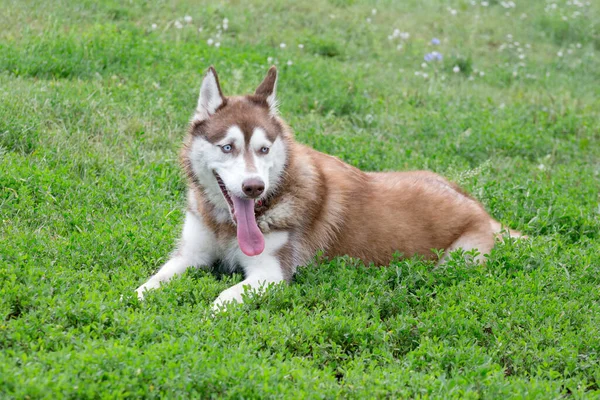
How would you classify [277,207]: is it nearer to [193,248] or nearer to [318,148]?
[193,248]

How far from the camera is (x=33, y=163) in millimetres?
6383

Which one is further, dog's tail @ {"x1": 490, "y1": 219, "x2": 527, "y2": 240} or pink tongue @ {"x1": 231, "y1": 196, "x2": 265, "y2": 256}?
dog's tail @ {"x1": 490, "y1": 219, "x2": 527, "y2": 240}

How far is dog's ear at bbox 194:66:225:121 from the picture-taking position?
5.23 m

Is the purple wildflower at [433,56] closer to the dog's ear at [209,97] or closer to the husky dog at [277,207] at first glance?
the husky dog at [277,207]

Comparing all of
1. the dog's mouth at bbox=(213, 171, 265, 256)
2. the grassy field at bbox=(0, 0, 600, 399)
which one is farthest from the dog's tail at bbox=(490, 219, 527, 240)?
the dog's mouth at bbox=(213, 171, 265, 256)

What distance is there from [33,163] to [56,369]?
317cm

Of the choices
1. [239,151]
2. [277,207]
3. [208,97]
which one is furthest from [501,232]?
[208,97]

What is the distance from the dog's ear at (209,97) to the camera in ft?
17.2

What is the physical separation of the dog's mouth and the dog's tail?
1960mm

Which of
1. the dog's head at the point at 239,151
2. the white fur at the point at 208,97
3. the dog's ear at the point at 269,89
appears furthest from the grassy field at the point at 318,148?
the dog's ear at the point at 269,89

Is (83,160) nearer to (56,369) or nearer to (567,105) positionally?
(56,369)

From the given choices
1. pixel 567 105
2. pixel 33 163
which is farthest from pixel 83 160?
pixel 567 105

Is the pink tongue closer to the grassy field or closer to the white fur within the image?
the grassy field

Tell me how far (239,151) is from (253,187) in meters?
0.36
